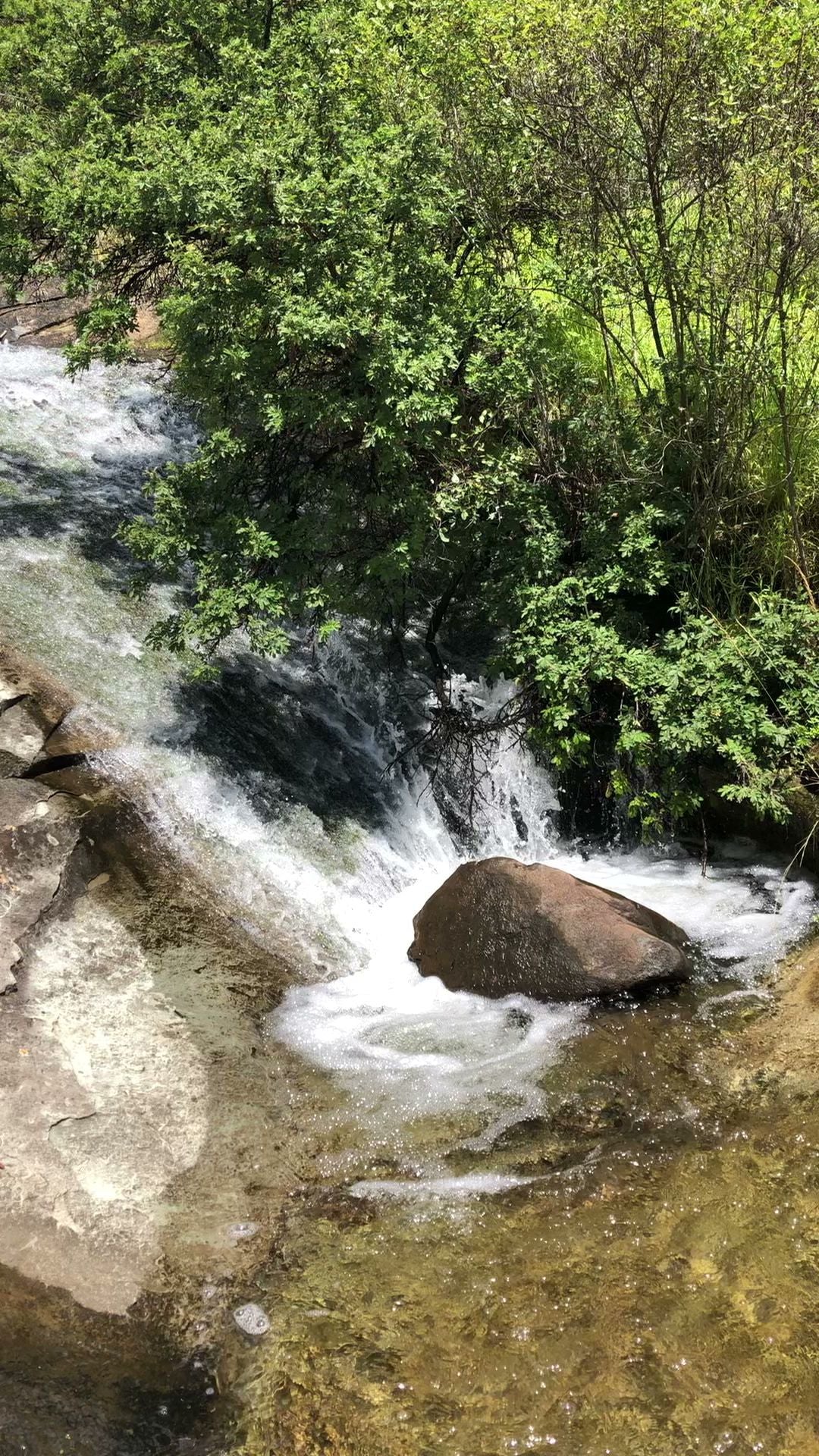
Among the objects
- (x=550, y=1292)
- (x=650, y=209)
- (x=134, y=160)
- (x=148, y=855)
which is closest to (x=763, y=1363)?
(x=550, y=1292)

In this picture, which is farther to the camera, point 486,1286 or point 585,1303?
point 486,1286

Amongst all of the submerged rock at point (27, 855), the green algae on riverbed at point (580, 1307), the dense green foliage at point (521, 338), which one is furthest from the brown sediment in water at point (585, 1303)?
the dense green foliage at point (521, 338)

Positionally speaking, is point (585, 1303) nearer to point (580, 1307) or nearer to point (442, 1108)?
point (580, 1307)

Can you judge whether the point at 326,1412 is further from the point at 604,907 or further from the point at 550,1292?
the point at 604,907

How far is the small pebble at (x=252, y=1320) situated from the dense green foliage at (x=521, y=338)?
4370 millimetres

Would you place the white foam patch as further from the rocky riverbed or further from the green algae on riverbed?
the rocky riverbed

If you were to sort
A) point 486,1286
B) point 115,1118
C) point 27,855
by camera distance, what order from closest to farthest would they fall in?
point 486,1286, point 115,1118, point 27,855

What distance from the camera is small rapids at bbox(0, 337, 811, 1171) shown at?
20.4 ft

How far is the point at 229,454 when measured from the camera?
7773mm

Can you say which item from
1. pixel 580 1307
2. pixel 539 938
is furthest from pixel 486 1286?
pixel 539 938

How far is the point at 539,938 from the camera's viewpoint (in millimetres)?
6820

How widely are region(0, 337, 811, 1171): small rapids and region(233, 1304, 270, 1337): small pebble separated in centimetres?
117

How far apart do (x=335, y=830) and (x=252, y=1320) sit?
13.5 feet

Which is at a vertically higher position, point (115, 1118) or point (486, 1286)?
point (115, 1118)
